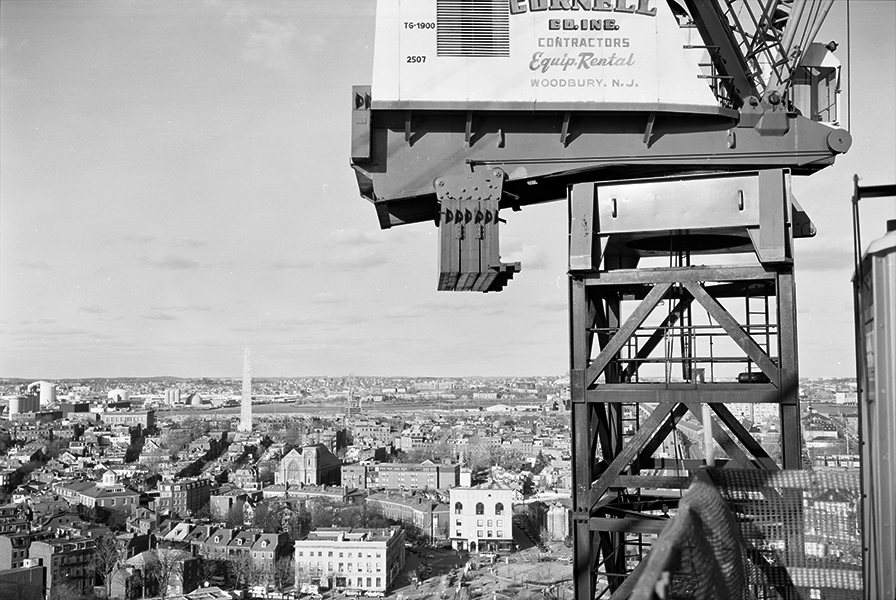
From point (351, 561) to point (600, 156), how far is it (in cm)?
5392

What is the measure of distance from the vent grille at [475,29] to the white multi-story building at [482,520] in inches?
2339

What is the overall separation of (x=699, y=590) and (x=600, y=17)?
11.5 feet

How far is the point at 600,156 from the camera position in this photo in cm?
495

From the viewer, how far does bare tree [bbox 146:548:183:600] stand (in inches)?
1987

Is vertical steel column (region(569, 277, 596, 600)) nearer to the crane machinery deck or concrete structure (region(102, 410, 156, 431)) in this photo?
the crane machinery deck

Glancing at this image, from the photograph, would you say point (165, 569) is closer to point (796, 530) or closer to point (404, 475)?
point (404, 475)

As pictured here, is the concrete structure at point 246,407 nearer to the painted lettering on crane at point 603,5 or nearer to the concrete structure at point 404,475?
the concrete structure at point 404,475

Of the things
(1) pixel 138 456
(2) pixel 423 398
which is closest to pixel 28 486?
(1) pixel 138 456

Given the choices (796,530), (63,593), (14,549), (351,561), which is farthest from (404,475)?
(796,530)

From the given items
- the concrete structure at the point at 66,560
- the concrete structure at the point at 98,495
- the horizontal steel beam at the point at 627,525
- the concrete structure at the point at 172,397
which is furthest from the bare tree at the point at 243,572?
the concrete structure at the point at 172,397

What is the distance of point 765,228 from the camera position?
4734 millimetres

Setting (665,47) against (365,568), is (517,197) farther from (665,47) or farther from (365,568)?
(365,568)

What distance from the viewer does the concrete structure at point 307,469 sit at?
3484 inches

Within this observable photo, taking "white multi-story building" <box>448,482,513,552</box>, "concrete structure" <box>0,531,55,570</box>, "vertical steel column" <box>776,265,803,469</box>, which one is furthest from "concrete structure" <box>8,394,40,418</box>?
"vertical steel column" <box>776,265,803,469</box>
